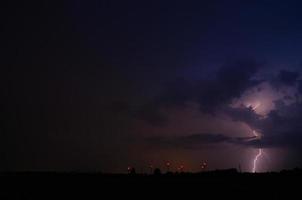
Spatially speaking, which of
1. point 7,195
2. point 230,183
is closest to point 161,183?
point 230,183

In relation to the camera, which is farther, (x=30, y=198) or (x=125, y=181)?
(x=125, y=181)

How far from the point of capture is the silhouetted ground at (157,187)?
141ft

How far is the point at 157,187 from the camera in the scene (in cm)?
4553

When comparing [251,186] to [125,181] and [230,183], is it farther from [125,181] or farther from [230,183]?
[125,181]

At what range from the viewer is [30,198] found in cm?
4269

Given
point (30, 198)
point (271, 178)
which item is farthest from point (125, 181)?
point (271, 178)

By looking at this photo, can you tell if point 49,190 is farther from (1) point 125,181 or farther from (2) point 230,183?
(2) point 230,183

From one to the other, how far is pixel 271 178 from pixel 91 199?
1662cm

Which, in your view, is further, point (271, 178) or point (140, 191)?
point (271, 178)

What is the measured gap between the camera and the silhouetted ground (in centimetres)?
4291

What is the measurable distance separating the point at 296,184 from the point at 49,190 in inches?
821

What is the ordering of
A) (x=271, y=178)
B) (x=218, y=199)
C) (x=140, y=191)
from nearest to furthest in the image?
(x=218, y=199)
(x=140, y=191)
(x=271, y=178)

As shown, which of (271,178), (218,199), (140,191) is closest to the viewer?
(218,199)

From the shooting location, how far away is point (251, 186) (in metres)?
44.5
